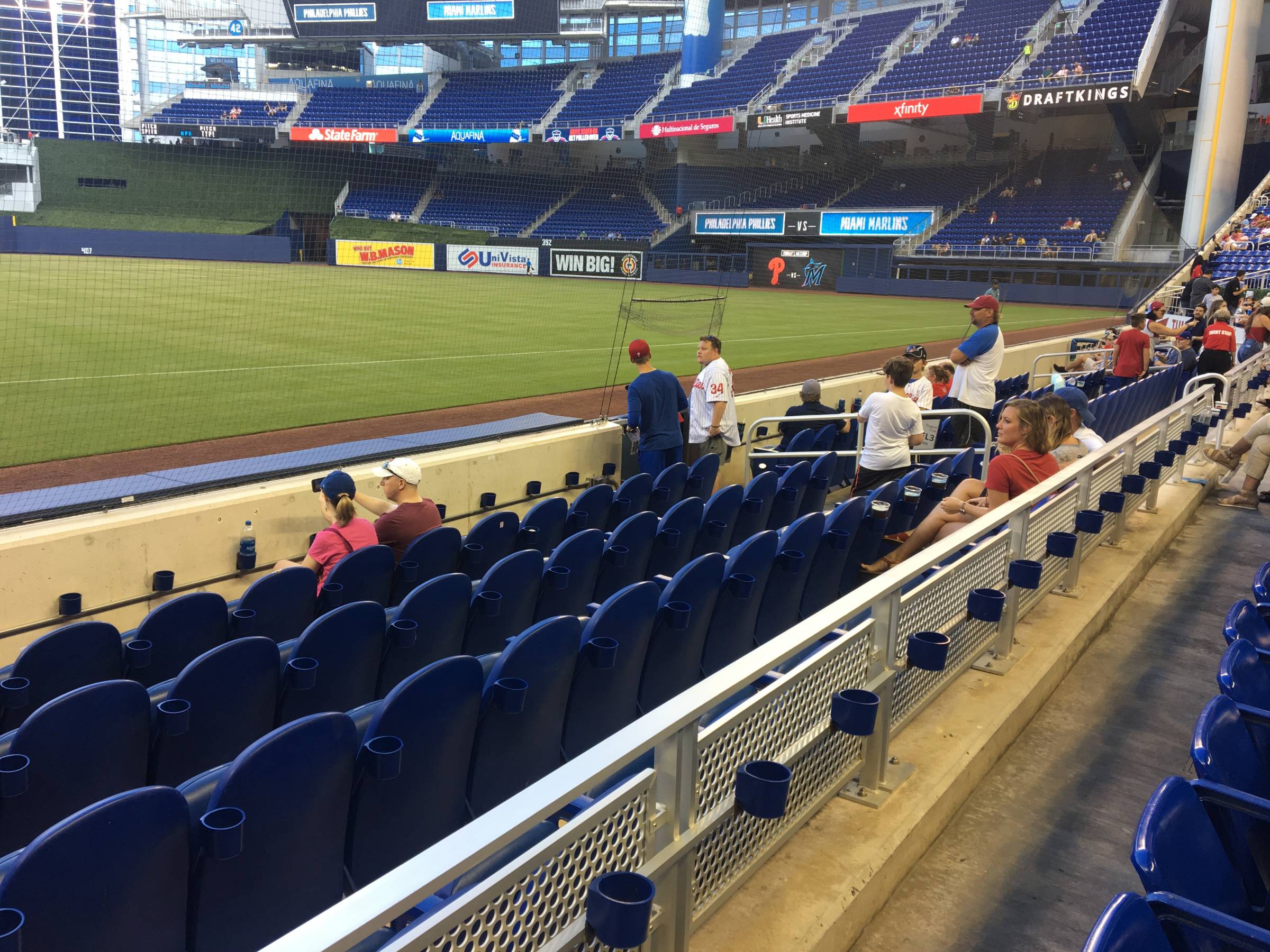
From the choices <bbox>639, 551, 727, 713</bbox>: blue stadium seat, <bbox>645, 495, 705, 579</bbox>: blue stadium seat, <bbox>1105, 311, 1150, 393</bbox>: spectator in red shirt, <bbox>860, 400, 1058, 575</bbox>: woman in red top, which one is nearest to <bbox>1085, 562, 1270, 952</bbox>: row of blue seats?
<bbox>639, 551, 727, 713</bbox>: blue stadium seat

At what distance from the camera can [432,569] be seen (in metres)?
5.18

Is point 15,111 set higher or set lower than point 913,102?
lower

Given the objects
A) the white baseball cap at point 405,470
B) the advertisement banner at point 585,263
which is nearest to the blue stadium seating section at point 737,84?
the advertisement banner at point 585,263

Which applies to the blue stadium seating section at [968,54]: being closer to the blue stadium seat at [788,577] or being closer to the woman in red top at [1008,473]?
the woman in red top at [1008,473]

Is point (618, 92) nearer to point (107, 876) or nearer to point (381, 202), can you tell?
point (381, 202)

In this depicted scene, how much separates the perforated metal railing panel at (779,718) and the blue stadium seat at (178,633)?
239 centimetres

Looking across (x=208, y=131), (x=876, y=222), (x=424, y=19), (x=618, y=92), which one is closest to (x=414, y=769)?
(x=876, y=222)

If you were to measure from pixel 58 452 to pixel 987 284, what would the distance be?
3207 cm

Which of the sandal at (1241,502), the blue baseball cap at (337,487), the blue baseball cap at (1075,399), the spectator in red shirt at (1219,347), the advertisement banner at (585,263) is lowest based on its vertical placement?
the sandal at (1241,502)

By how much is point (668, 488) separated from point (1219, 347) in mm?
8177

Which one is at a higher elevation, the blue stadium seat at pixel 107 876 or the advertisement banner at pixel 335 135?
the advertisement banner at pixel 335 135

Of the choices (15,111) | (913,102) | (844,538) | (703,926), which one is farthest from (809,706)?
(913,102)

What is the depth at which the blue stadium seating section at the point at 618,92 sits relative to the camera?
45594 millimetres

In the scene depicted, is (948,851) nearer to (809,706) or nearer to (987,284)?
(809,706)
